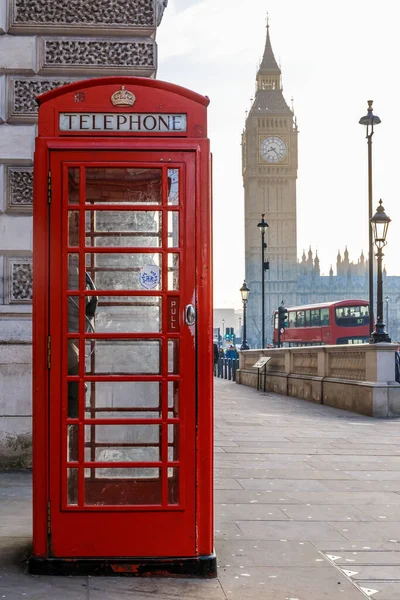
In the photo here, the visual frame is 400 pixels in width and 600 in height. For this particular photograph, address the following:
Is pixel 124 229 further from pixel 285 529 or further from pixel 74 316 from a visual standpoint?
pixel 285 529

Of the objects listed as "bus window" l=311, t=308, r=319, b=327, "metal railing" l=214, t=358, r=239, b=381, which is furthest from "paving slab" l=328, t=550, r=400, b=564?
"bus window" l=311, t=308, r=319, b=327

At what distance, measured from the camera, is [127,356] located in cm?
445

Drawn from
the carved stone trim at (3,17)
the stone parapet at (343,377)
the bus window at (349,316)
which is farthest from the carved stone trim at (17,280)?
the bus window at (349,316)

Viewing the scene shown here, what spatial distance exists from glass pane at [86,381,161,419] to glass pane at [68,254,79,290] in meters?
0.50

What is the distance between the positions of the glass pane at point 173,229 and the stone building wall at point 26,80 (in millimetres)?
3317

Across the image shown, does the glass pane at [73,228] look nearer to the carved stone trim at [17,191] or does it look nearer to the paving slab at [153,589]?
the paving slab at [153,589]

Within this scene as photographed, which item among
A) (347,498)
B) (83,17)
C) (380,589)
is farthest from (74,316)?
(83,17)

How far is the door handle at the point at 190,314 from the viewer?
4.37 metres

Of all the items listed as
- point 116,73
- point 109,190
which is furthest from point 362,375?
point 109,190

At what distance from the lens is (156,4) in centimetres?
776

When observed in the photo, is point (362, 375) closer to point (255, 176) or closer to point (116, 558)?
point (116, 558)

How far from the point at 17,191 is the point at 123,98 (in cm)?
329

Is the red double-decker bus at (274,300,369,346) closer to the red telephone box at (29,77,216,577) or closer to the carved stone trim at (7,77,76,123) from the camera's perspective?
the carved stone trim at (7,77,76,123)

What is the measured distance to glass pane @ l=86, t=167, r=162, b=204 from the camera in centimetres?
443
